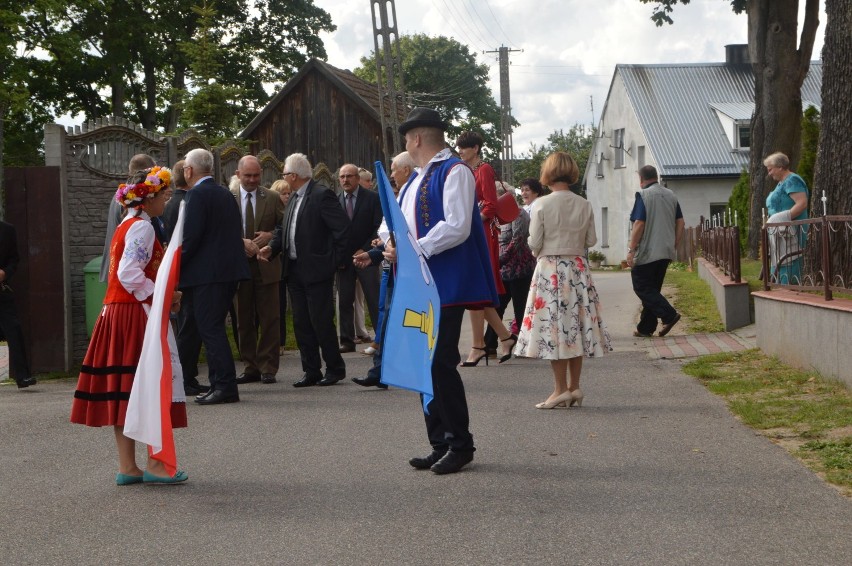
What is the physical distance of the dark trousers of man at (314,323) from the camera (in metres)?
10.8

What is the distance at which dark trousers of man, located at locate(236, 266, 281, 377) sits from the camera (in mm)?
11328

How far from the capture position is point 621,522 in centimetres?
541

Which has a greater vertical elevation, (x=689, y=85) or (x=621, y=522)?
(x=689, y=85)

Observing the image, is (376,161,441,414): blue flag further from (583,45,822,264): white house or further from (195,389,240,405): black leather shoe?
(583,45,822,264): white house

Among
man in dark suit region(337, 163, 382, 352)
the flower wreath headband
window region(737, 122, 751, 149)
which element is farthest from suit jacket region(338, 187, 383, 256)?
window region(737, 122, 751, 149)

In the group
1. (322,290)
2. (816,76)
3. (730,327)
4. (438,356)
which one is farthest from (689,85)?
(438,356)

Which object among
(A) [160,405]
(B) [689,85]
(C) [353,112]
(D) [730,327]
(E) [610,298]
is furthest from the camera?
(B) [689,85]

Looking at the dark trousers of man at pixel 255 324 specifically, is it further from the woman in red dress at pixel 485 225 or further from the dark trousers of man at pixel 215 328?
the woman in red dress at pixel 485 225

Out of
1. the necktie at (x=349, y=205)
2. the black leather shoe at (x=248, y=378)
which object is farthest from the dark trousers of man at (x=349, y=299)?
the black leather shoe at (x=248, y=378)

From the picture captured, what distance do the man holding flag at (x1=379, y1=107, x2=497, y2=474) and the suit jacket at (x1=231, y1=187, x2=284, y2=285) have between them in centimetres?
486

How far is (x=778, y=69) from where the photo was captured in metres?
23.8

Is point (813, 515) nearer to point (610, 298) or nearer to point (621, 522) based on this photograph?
point (621, 522)

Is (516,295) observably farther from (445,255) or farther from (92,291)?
(445,255)

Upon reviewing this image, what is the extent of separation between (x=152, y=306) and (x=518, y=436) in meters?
2.48
